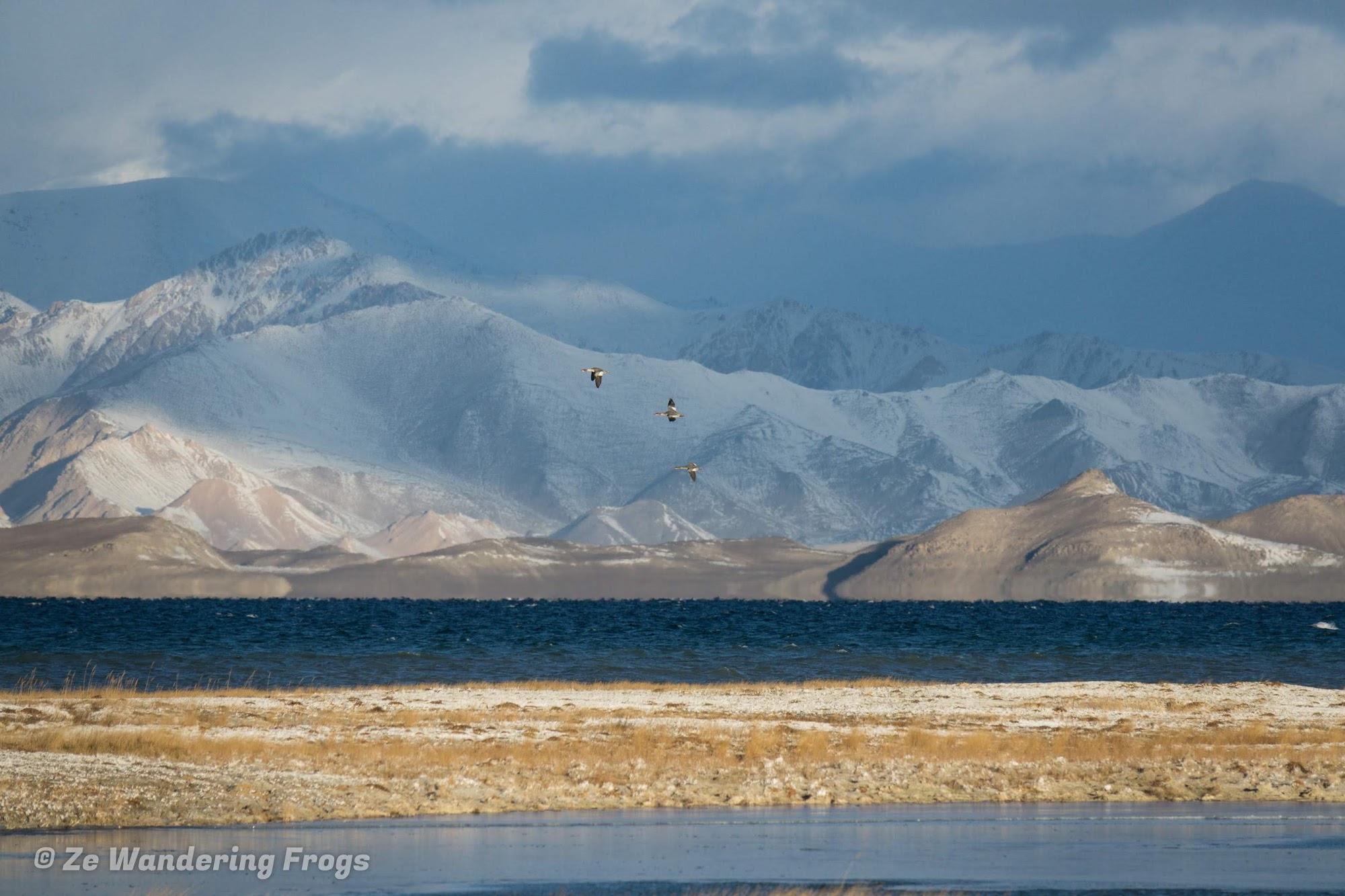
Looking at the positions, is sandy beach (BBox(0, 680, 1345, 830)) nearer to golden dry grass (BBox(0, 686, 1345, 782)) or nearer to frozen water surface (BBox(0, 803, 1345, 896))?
golden dry grass (BBox(0, 686, 1345, 782))

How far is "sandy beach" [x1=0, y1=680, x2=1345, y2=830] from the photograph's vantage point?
4562 centimetres

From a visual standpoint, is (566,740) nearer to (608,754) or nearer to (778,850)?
(608,754)

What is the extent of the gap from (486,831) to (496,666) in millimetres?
76940

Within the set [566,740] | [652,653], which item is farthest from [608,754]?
[652,653]

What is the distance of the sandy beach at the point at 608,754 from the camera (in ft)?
150

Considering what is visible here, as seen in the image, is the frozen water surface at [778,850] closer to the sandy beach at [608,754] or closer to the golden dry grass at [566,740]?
the sandy beach at [608,754]

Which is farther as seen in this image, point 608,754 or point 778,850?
point 608,754

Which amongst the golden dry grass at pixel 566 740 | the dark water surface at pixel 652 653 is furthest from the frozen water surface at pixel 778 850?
the dark water surface at pixel 652 653

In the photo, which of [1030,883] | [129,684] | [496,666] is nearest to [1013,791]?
[1030,883]

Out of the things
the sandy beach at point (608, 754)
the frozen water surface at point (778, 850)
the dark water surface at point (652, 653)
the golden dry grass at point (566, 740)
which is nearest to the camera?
the frozen water surface at point (778, 850)

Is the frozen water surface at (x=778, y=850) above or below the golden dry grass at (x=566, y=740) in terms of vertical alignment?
below

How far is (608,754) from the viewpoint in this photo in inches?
2143

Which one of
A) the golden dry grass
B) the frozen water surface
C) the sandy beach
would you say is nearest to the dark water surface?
the sandy beach

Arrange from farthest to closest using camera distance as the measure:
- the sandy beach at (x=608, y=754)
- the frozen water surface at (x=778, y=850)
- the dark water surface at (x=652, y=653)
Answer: the dark water surface at (x=652, y=653)
the sandy beach at (x=608, y=754)
the frozen water surface at (x=778, y=850)
